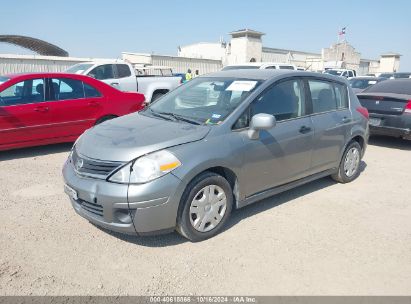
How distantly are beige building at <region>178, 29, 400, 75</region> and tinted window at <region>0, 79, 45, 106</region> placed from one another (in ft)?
93.0

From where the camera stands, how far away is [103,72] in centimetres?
1078

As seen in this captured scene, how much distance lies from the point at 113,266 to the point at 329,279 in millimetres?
1839

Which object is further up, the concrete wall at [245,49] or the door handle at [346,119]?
the concrete wall at [245,49]

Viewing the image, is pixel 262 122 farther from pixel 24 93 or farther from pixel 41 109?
pixel 24 93

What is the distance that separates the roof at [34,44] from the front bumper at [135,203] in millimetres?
35896

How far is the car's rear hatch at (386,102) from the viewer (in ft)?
24.5

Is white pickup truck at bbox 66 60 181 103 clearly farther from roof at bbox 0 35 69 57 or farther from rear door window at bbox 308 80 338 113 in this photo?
roof at bbox 0 35 69 57

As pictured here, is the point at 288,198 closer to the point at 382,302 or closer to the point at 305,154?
the point at 305,154

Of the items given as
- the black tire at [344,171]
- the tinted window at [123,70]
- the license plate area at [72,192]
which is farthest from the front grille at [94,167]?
the tinted window at [123,70]

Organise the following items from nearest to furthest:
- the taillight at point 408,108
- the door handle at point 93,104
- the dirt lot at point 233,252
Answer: the dirt lot at point 233,252 → the door handle at point 93,104 → the taillight at point 408,108

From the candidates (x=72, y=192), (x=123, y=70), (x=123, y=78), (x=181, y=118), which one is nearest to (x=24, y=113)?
(x=72, y=192)

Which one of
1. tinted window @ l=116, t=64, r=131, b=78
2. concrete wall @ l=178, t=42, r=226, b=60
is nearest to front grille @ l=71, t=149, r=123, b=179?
tinted window @ l=116, t=64, r=131, b=78

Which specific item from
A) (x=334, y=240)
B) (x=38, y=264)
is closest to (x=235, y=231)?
(x=334, y=240)

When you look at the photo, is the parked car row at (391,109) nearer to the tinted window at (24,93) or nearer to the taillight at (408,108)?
the taillight at (408,108)
